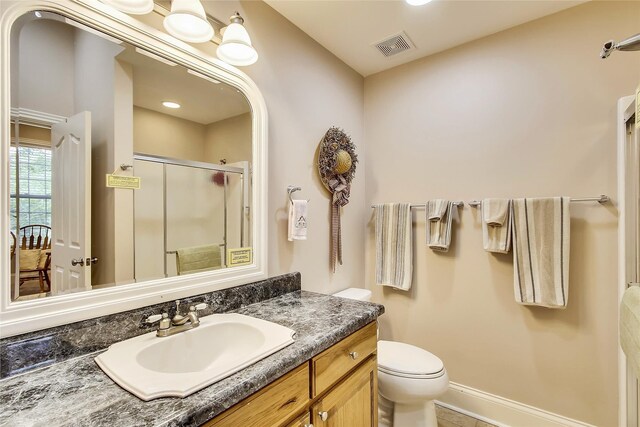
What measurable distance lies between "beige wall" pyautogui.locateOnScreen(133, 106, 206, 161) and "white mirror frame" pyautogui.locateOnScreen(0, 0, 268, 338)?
0.81 feet

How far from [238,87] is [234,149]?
0.30 m

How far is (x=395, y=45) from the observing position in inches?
76.0

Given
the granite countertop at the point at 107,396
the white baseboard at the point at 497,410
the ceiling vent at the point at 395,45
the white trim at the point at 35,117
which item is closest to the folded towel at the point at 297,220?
the granite countertop at the point at 107,396

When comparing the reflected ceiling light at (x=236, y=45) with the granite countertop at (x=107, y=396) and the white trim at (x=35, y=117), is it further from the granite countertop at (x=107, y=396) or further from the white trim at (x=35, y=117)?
the granite countertop at (x=107, y=396)

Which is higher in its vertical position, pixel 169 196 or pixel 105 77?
pixel 105 77

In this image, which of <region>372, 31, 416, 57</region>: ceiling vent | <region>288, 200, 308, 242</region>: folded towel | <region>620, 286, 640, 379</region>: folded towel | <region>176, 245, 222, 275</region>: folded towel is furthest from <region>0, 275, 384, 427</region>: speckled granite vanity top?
<region>372, 31, 416, 57</region>: ceiling vent

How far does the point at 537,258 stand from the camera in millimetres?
1623

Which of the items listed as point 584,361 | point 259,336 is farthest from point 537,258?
point 259,336

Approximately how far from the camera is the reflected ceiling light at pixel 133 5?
96cm

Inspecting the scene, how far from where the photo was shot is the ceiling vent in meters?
1.85

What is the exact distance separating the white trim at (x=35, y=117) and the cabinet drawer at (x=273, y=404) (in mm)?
991

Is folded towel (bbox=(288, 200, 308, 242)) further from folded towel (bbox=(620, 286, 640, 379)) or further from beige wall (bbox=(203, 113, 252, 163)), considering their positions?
folded towel (bbox=(620, 286, 640, 379))

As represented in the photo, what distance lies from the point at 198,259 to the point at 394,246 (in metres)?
1.39

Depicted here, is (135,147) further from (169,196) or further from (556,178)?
(556,178)
